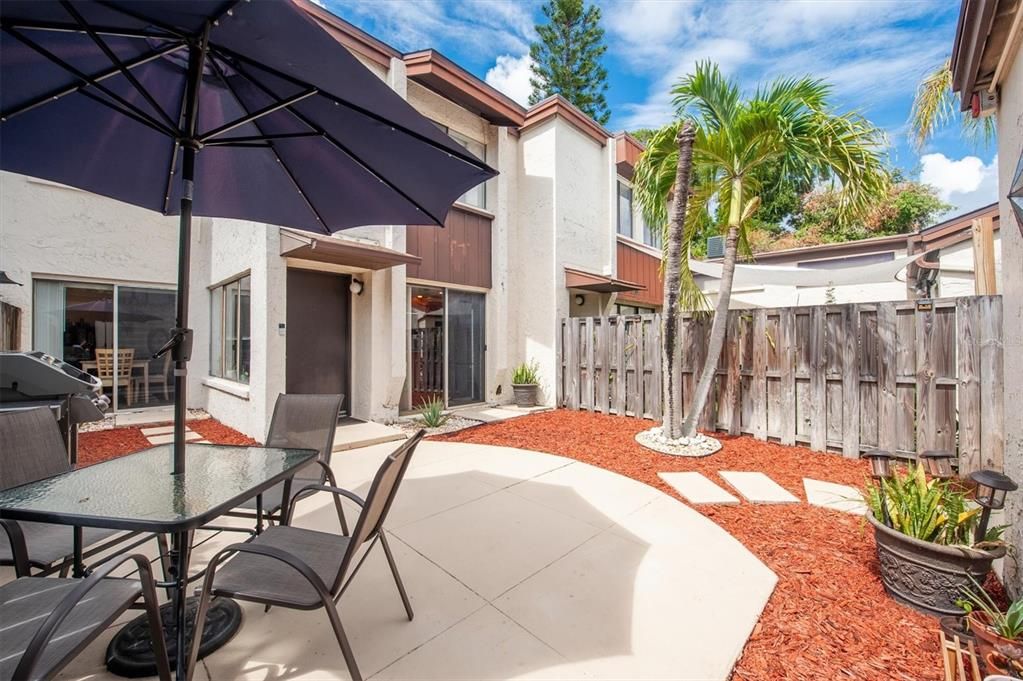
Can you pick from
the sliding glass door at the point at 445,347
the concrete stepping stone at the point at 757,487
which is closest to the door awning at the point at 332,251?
the sliding glass door at the point at 445,347

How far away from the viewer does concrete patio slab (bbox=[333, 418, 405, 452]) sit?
555cm

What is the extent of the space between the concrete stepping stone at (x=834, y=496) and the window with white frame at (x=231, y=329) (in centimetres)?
748

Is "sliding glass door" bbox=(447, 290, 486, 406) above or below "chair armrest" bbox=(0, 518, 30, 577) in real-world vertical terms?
above

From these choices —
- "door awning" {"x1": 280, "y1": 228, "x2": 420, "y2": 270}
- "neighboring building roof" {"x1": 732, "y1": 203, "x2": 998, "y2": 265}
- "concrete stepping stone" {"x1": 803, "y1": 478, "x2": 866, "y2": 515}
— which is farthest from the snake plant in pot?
"neighboring building roof" {"x1": 732, "y1": 203, "x2": 998, "y2": 265}

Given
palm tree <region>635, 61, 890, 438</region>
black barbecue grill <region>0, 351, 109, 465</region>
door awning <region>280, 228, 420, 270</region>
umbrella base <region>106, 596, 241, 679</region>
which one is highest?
palm tree <region>635, 61, 890, 438</region>

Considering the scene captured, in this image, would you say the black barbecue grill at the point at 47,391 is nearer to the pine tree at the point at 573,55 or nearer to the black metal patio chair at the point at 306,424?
the black metal patio chair at the point at 306,424

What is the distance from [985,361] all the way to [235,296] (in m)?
10.0

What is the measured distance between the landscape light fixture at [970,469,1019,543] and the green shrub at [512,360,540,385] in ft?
22.2

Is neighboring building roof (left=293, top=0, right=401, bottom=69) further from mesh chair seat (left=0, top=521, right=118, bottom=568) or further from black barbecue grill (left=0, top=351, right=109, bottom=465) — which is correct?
mesh chair seat (left=0, top=521, right=118, bottom=568)

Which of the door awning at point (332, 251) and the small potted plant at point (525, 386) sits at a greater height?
the door awning at point (332, 251)

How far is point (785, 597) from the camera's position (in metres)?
2.46

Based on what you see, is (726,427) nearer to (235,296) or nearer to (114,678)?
(114,678)

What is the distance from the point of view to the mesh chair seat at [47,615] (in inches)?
51.8

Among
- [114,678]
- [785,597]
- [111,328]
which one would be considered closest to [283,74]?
[114,678]
